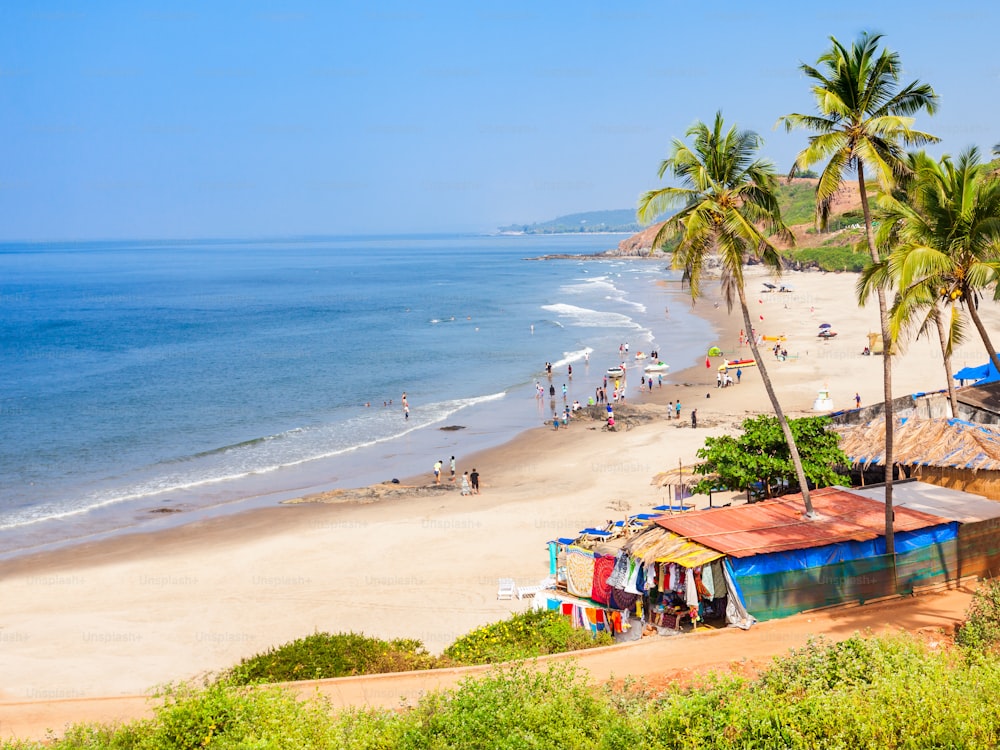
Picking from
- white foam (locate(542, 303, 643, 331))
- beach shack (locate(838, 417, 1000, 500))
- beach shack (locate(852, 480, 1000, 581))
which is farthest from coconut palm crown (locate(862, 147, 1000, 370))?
white foam (locate(542, 303, 643, 331))

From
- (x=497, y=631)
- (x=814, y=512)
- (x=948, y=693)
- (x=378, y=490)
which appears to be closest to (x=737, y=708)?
(x=948, y=693)

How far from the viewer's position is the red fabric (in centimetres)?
1833

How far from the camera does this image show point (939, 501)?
18219mm

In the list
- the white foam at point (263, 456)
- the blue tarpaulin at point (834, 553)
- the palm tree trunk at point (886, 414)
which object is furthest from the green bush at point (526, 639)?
the white foam at point (263, 456)

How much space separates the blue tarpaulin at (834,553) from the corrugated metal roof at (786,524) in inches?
4.5

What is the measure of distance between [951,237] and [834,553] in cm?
593

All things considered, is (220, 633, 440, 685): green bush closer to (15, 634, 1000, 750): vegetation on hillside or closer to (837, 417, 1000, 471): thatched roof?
(15, 634, 1000, 750): vegetation on hillside

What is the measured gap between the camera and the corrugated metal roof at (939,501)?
17250 mm

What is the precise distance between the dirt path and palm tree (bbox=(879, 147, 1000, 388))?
17.1 ft

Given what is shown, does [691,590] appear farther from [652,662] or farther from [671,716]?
[671,716]

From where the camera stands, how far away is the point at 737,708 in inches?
348

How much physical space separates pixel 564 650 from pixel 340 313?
83557mm

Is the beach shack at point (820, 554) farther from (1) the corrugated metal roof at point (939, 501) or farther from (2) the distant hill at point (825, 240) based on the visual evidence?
(2) the distant hill at point (825, 240)

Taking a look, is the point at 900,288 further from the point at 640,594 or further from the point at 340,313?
the point at 340,313
